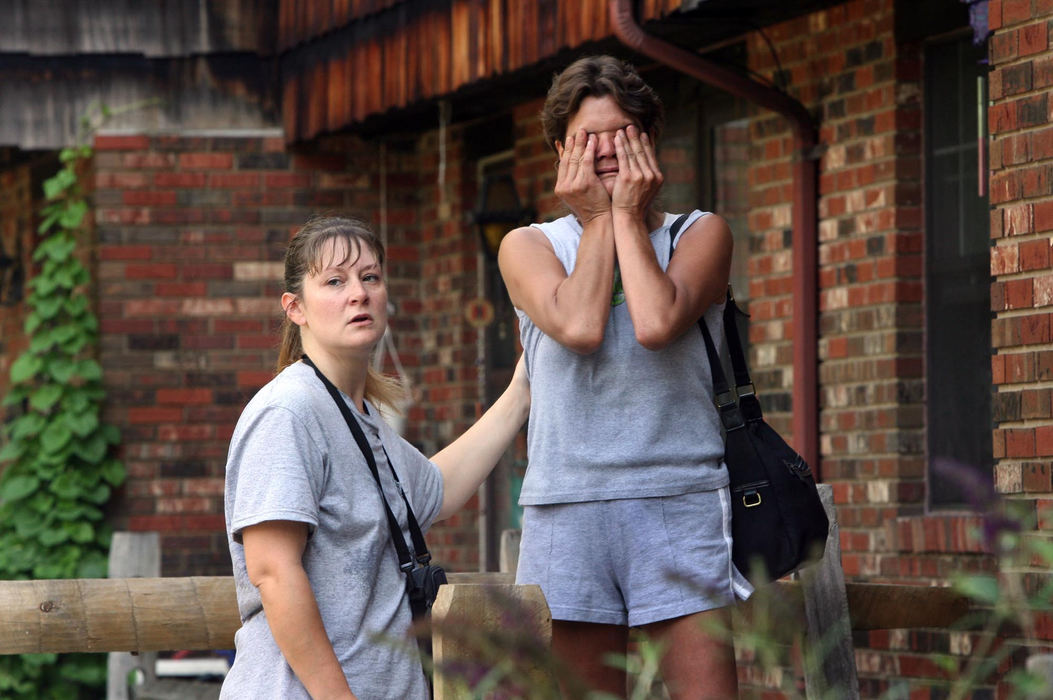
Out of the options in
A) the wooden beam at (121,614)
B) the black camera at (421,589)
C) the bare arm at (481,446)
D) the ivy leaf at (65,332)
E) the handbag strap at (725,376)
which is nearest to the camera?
the black camera at (421,589)

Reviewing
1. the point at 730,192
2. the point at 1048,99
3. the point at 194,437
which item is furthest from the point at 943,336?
the point at 194,437

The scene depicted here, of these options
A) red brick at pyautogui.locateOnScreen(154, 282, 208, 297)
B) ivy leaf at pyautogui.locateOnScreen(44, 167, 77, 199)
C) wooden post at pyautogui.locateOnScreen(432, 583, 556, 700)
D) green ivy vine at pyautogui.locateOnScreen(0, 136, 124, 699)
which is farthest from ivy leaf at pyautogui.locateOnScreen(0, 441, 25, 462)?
wooden post at pyautogui.locateOnScreen(432, 583, 556, 700)

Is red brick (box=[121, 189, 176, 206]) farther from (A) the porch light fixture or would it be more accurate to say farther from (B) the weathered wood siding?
(A) the porch light fixture

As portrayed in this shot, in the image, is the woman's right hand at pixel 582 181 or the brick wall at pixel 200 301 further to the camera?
the brick wall at pixel 200 301

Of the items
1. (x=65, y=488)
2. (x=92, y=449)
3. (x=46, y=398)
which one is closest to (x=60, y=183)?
(x=46, y=398)

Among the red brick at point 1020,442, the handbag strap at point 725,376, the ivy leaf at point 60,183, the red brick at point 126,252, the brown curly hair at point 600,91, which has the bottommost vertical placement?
the red brick at point 1020,442

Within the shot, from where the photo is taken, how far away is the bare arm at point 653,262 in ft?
9.74

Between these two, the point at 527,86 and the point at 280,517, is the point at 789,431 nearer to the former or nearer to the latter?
the point at 527,86

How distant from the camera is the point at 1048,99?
13.3 ft

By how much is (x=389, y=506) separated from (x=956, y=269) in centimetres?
332

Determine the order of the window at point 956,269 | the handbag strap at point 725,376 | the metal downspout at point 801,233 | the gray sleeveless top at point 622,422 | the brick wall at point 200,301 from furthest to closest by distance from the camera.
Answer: the brick wall at point 200,301 → the metal downspout at point 801,233 → the window at point 956,269 → the handbag strap at point 725,376 → the gray sleeveless top at point 622,422

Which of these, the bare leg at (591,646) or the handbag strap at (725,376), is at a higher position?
the handbag strap at (725,376)

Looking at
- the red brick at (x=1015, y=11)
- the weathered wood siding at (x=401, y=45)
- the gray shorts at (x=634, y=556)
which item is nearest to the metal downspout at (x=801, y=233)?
the weathered wood siding at (x=401, y=45)

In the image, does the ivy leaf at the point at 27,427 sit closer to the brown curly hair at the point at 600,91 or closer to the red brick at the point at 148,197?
the red brick at the point at 148,197
